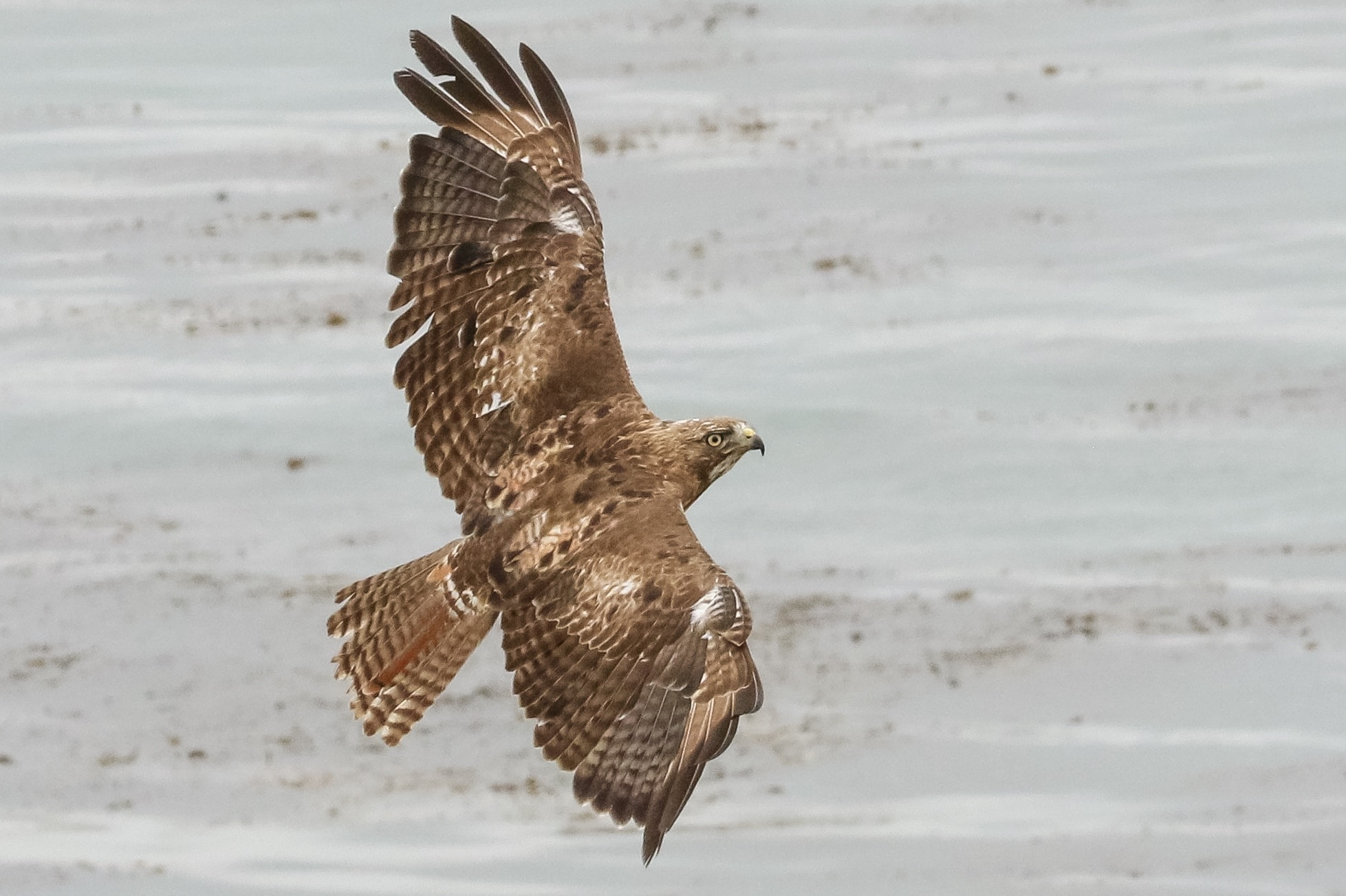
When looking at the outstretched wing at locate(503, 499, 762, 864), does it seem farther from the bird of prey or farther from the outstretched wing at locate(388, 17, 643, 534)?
the outstretched wing at locate(388, 17, 643, 534)

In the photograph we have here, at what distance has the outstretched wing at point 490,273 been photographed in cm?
1001

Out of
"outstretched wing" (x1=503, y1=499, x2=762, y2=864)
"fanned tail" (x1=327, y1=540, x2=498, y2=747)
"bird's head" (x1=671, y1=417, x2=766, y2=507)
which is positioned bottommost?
"fanned tail" (x1=327, y1=540, x2=498, y2=747)

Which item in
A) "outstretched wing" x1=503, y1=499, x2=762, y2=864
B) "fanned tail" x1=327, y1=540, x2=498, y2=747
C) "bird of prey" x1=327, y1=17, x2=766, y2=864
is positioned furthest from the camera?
"fanned tail" x1=327, y1=540, x2=498, y2=747

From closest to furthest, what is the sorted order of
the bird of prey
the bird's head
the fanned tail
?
the bird of prey < the bird's head < the fanned tail

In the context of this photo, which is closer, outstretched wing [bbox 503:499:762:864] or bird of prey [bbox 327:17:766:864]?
outstretched wing [bbox 503:499:762:864]

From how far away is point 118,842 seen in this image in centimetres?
2375

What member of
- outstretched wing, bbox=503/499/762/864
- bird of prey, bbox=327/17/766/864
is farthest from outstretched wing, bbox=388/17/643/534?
outstretched wing, bbox=503/499/762/864

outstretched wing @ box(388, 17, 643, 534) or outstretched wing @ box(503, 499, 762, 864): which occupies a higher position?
outstretched wing @ box(388, 17, 643, 534)

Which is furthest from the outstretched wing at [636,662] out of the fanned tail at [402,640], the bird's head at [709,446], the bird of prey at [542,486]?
the fanned tail at [402,640]

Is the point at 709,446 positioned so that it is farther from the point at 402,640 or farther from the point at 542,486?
the point at 402,640

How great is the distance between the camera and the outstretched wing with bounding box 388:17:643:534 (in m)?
10.0

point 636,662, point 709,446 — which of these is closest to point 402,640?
point 636,662

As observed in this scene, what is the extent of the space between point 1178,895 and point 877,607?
513 centimetres

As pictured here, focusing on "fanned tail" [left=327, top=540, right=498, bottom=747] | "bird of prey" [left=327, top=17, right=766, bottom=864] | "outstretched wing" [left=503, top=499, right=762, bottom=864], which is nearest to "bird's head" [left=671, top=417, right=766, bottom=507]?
"bird of prey" [left=327, top=17, right=766, bottom=864]
